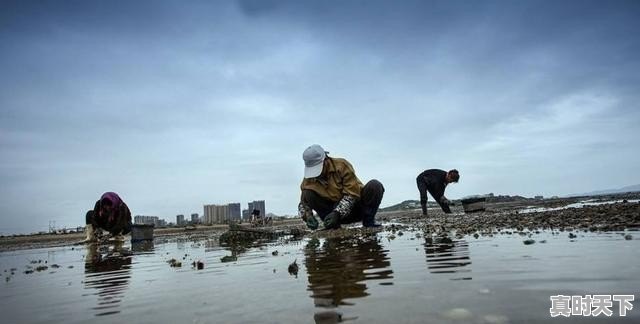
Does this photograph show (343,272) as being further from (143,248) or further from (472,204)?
(472,204)

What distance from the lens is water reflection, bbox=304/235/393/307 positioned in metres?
2.39

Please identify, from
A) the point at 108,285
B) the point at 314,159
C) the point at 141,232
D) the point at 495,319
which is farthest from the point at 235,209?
the point at 495,319

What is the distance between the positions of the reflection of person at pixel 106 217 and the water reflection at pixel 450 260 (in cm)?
1181

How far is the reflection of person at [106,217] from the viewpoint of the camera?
43.4ft

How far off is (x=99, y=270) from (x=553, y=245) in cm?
517

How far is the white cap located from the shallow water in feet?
14.8

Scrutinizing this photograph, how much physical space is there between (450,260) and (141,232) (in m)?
10.4

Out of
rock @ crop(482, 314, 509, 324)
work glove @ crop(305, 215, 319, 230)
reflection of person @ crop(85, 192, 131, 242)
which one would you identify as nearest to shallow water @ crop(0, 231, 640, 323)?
rock @ crop(482, 314, 509, 324)

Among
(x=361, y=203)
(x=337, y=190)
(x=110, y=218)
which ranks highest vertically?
(x=337, y=190)

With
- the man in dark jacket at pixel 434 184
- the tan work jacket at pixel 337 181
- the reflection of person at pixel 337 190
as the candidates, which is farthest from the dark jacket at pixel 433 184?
the tan work jacket at pixel 337 181

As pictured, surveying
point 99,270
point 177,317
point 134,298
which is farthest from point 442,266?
point 99,270

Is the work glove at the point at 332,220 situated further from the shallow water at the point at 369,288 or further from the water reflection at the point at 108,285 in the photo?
the water reflection at the point at 108,285

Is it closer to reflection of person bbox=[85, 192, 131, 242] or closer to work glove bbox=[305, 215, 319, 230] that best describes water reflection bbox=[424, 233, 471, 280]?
work glove bbox=[305, 215, 319, 230]

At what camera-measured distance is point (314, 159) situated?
893 cm
